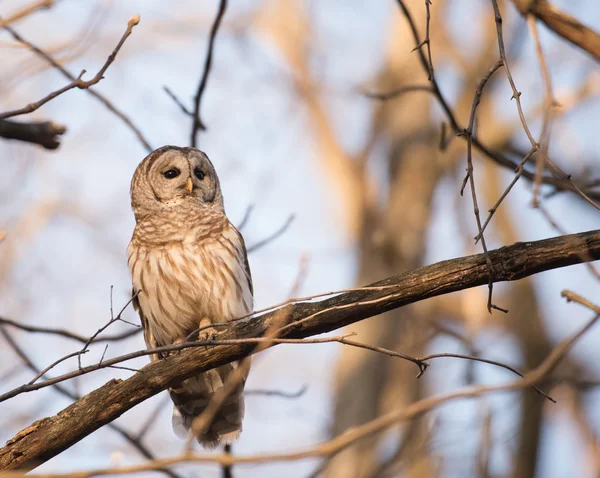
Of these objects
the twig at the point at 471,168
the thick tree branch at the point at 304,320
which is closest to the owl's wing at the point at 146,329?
the thick tree branch at the point at 304,320

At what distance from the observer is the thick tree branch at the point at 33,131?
3.26 metres

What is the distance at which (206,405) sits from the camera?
5531 mm

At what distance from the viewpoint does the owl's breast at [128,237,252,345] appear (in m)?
5.18

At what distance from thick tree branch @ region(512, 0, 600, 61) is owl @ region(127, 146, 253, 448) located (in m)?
2.37

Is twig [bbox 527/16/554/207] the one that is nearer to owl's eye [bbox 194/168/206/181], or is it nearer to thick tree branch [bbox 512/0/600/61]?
thick tree branch [bbox 512/0/600/61]

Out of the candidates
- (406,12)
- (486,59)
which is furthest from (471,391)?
(486,59)

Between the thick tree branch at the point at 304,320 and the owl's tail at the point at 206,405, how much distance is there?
161cm

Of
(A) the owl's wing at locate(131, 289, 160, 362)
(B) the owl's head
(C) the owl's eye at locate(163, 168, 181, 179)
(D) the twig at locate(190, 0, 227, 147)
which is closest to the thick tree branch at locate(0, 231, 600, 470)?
(A) the owl's wing at locate(131, 289, 160, 362)

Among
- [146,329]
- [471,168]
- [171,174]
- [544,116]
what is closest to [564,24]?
[544,116]

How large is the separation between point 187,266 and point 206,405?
3.29ft

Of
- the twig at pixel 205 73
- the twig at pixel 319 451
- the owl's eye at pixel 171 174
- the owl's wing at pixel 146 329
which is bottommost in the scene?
the twig at pixel 319 451

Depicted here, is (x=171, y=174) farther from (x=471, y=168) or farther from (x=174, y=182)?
(x=471, y=168)

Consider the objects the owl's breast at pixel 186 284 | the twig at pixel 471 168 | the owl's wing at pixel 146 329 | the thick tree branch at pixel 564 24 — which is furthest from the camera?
the owl's wing at pixel 146 329

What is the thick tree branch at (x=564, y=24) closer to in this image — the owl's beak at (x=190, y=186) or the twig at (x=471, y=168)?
the twig at (x=471, y=168)
